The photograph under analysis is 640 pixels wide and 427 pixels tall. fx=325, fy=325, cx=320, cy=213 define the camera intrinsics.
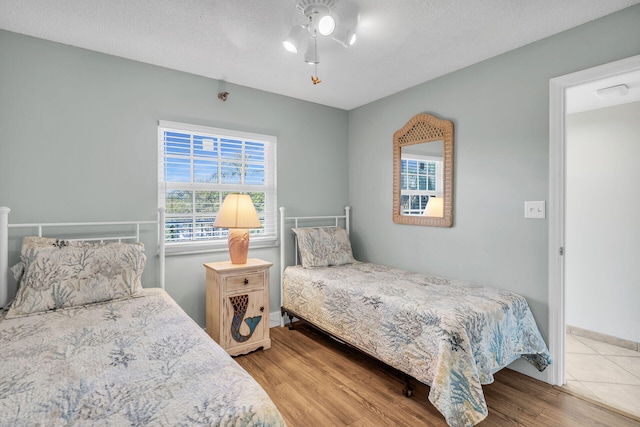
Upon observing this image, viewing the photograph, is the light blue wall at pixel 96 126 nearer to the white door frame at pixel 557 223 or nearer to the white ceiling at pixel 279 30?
the white ceiling at pixel 279 30

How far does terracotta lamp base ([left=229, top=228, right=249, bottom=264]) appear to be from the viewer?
8.75 feet

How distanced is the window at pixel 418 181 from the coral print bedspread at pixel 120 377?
2.23m

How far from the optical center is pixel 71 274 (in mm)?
1954

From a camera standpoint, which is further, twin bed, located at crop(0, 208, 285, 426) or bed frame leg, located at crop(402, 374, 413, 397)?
bed frame leg, located at crop(402, 374, 413, 397)

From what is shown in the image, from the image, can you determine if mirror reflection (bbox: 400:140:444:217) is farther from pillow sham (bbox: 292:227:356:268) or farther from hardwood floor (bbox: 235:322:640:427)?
hardwood floor (bbox: 235:322:640:427)

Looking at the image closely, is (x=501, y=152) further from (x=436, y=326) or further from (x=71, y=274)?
(x=71, y=274)

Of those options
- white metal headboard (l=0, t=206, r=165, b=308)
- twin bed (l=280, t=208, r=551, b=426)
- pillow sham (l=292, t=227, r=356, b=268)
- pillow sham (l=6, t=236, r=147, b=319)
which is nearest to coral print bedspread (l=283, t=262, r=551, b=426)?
twin bed (l=280, t=208, r=551, b=426)

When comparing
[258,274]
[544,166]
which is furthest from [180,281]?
[544,166]

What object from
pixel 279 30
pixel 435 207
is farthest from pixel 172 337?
pixel 435 207

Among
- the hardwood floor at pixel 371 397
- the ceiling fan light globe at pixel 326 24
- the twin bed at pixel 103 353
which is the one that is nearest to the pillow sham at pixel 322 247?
the hardwood floor at pixel 371 397

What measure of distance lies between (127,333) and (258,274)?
4.01 ft

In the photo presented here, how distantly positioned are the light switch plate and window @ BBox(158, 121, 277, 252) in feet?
7.16

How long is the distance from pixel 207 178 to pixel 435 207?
82.1 inches

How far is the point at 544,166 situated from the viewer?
Answer: 223 cm
